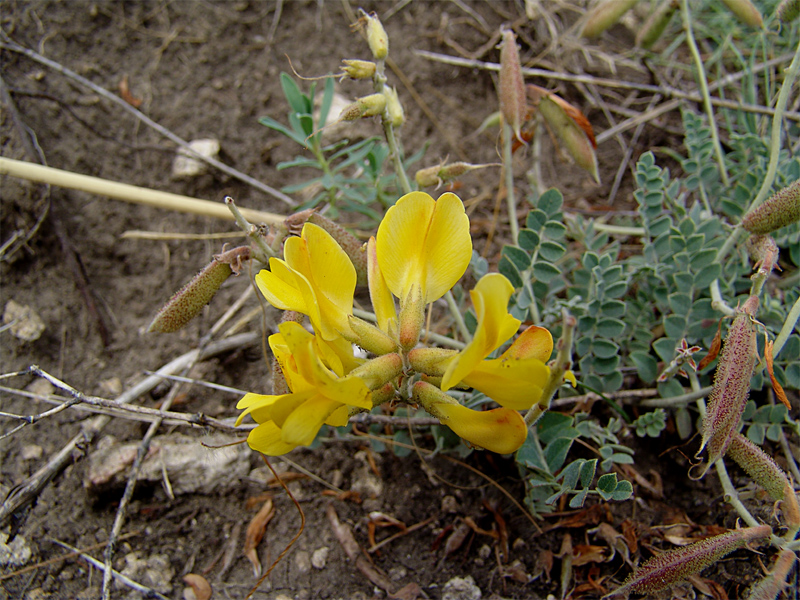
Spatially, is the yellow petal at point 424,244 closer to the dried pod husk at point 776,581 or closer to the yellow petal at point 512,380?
the yellow petal at point 512,380

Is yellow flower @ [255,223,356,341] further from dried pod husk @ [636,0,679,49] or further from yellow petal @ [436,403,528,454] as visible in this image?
dried pod husk @ [636,0,679,49]

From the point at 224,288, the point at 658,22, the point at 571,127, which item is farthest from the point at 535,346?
the point at 658,22

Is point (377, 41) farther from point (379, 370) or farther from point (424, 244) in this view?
point (379, 370)

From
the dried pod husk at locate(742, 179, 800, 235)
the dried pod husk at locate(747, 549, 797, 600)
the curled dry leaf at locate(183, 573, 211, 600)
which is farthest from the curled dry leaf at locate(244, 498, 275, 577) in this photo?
the dried pod husk at locate(742, 179, 800, 235)

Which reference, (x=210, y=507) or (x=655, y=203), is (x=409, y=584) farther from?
(x=655, y=203)

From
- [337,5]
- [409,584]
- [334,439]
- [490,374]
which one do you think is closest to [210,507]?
[334,439]

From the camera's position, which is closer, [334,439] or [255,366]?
[334,439]
